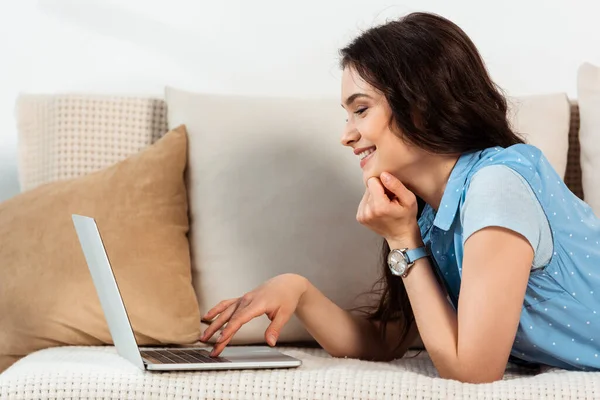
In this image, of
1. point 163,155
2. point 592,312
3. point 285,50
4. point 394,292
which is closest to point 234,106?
point 163,155

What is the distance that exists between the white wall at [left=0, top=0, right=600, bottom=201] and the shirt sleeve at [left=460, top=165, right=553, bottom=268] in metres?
0.92

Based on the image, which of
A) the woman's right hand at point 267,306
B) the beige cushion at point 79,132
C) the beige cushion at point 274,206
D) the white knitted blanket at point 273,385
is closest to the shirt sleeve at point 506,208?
the white knitted blanket at point 273,385

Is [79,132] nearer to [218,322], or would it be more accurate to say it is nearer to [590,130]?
[218,322]

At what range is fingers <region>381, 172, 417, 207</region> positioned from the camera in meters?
1.37

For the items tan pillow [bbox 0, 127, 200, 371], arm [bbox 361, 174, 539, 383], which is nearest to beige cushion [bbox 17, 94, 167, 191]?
tan pillow [bbox 0, 127, 200, 371]

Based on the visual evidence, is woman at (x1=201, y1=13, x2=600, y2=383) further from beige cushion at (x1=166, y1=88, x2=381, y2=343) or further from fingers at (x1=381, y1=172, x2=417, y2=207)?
beige cushion at (x1=166, y1=88, x2=381, y2=343)

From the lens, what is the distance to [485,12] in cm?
213

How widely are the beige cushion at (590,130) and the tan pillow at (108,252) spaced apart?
0.86 meters

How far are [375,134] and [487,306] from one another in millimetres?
371

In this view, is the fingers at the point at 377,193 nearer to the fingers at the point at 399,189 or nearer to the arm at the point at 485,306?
the fingers at the point at 399,189

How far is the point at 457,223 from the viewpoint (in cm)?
136

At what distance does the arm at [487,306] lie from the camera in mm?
1212

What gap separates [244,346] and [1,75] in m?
1.02

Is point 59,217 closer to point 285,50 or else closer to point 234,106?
point 234,106
